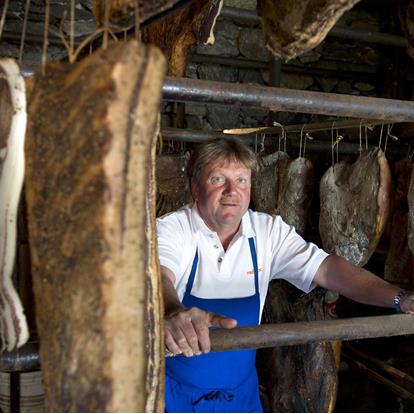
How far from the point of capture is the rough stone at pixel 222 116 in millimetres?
5438

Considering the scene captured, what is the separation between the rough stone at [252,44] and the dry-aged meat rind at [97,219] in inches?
190

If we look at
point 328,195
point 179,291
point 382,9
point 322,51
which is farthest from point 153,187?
point 382,9

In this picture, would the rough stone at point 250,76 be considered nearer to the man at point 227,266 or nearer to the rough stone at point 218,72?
the rough stone at point 218,72

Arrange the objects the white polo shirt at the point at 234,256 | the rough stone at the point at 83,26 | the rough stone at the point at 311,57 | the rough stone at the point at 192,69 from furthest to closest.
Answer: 1. the rough stone at the point at 311,57
2. the rough stone at the point at 192,69
3. the rough stone at the point at 83,26
4. the white polo shirt at the point at 234,256

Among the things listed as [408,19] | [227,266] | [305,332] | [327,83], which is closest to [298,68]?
[327,83]

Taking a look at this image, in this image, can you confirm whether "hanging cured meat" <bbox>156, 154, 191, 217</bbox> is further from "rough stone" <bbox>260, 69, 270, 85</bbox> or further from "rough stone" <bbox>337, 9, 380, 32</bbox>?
"rough stone" <bbox>337, 9, 380, 32</bbox>

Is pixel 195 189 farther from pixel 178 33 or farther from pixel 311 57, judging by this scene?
pixel 311 57

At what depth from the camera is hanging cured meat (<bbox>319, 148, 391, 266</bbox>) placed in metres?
2.85

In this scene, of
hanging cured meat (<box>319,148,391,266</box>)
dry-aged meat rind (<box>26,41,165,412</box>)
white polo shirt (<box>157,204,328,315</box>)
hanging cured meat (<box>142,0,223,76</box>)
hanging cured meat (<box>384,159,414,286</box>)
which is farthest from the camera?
hanging cured meat (<box>384,159,414,286</box>)

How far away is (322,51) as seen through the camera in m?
5.63

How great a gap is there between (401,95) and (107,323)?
17.7 feet

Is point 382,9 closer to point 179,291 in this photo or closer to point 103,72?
point 179,291

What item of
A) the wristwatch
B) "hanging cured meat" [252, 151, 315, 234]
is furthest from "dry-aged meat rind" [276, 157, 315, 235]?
the wristwatch

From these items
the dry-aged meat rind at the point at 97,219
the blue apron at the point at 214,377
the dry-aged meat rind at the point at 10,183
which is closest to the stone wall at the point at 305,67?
the blue apron at the point at 214,377
